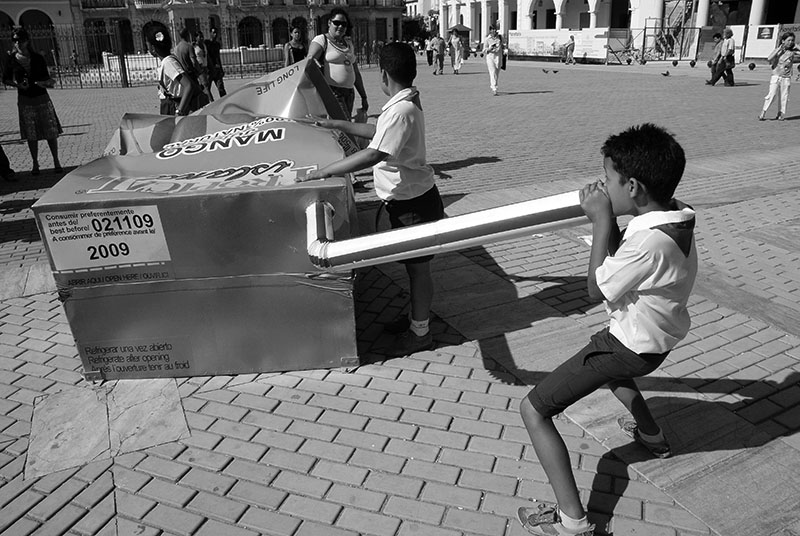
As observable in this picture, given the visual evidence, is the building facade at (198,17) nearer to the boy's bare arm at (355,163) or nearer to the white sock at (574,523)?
the boy's bare arm at (355,163)

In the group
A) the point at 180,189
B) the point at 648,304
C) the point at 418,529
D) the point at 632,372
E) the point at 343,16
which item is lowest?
the point at 418,529

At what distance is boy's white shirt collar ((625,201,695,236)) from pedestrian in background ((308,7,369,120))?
16.0 feet

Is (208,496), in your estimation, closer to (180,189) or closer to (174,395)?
(174,395)

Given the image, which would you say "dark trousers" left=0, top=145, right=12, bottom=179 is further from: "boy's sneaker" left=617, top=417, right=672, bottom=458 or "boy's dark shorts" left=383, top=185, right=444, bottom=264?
"boy's sneaker" left=617, top=417, right=672, bottom=458

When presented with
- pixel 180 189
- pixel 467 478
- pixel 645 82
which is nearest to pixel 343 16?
pixel 180 189

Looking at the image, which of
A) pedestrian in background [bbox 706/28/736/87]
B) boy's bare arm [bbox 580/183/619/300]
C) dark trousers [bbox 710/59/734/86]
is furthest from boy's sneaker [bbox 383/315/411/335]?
dark trousers [bbox 710/59/734/86]

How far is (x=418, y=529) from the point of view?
8.17 feet

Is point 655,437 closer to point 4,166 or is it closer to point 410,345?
point 410,345

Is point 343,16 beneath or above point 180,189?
above

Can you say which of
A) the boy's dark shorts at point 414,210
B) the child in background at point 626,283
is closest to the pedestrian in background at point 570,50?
the boy's dark shorts at point 414,210

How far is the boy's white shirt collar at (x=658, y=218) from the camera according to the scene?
2.10 metres

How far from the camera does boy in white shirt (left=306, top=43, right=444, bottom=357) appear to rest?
10.6 ft

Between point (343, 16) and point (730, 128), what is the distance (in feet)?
26.8

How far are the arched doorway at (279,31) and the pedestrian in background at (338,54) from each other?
2233 inches
